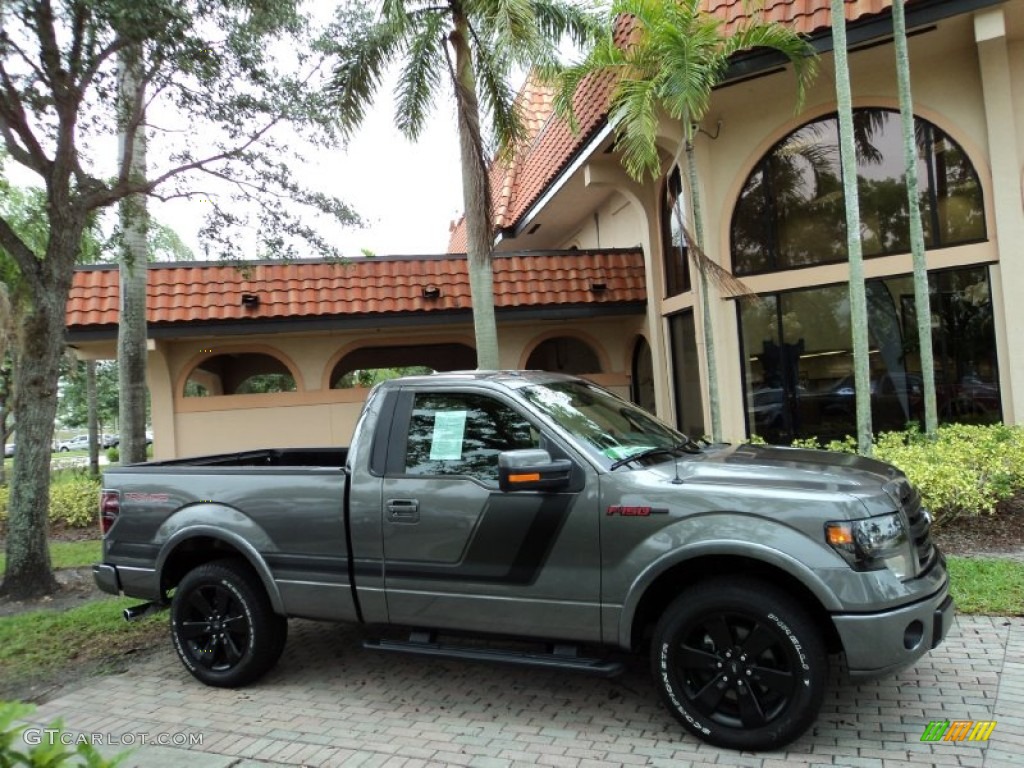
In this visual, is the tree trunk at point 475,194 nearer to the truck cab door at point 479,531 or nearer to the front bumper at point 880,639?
the truck cab door at point 479,531

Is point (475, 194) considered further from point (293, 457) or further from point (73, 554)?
point (73, 554)

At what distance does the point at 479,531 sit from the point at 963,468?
5.39m

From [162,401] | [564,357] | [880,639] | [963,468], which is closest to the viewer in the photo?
[880,639]

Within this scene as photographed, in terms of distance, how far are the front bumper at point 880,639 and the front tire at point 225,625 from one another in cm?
321

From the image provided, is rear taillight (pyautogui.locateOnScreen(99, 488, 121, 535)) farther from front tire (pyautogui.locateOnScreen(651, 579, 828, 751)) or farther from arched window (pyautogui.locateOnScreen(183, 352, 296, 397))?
arched window (pyautogui.locateOnScreen(183, 352, 296, 397))

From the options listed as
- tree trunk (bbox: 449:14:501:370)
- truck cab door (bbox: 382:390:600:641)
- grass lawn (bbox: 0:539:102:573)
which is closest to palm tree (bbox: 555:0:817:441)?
tree trunk (bbox: 449:14:501:370)

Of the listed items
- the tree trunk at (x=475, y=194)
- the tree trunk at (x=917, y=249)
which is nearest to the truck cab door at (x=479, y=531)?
the tree trunk at (x=475, y=194)

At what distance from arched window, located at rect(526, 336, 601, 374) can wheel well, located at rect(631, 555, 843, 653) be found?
11996 millimetres

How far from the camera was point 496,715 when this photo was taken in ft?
13.0

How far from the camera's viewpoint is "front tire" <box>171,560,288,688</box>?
4477 millimetres

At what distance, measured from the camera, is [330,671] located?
480 cm

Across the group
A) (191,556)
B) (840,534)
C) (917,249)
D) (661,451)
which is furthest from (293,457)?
(917,249)

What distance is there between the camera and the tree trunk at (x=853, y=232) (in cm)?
782

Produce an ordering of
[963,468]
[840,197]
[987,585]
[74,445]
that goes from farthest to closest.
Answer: [74,445] → [840,197] → [963,468] → [987,585]
